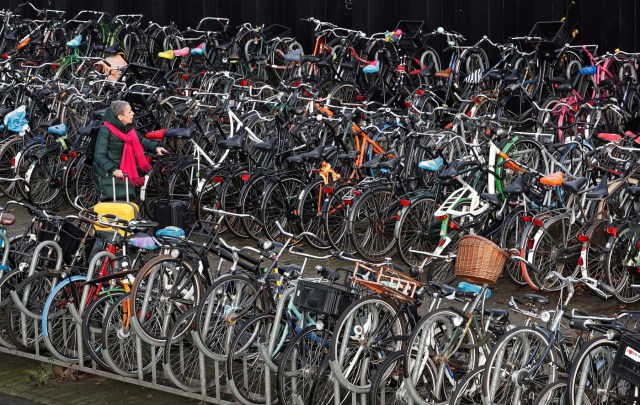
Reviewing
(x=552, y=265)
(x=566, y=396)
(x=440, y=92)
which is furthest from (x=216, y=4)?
(x=566, y=396)

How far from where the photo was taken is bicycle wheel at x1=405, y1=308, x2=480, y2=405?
32.1 ft

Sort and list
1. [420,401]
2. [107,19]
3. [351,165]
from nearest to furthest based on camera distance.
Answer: [420,401] < [351,165] < [107,19]

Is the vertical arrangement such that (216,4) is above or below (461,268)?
above

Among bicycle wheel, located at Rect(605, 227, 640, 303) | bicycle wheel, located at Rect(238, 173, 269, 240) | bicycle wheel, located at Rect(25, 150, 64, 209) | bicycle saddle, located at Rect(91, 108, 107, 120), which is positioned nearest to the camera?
bicycle wheel, located at Rect(605, 227, 640, 303)

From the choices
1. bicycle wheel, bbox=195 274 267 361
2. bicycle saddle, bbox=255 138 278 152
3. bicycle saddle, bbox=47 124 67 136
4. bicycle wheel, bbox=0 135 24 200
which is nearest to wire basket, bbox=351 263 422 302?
bicycle wheel, bbox=195 274 267 361

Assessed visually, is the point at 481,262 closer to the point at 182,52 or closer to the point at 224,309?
the point at 224,309

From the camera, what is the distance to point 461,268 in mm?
10977

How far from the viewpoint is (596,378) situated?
934cm

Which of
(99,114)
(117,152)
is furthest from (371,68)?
(117,152)

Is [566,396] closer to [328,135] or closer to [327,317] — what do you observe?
[327,317]

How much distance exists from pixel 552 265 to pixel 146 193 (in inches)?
176

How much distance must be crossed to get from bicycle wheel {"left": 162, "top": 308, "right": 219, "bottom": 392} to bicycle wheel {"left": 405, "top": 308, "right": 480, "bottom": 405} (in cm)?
160

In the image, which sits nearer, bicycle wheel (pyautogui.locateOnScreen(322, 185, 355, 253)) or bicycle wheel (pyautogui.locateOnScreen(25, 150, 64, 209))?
bicycle wheel (pyautogui.locateOnScreen(322, 185, 355, 253))

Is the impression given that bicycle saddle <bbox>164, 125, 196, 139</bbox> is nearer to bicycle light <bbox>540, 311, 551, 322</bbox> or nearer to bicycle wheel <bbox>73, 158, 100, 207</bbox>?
bicycle wheel <bbox>73, 158, 100, 207</bbox>
